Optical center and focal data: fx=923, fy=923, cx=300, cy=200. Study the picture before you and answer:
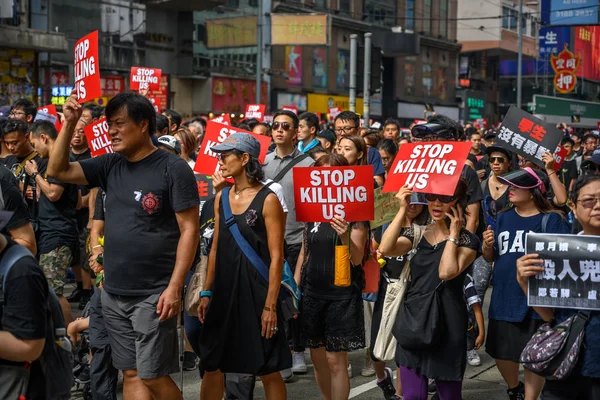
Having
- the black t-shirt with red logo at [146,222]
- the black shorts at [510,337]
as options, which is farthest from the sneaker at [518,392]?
the black t-shirt with red logo at [146,222]

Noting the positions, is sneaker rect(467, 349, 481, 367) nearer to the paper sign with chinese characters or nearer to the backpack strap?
the paper sign with chinese characters

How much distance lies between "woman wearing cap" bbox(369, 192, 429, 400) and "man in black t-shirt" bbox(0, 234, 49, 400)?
8.53 ft

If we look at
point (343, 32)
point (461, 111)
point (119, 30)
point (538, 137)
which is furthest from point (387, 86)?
point (538, 137)

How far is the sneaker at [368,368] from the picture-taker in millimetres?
7391

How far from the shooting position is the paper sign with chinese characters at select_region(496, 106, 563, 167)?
322 inches

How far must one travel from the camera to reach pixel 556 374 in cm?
412

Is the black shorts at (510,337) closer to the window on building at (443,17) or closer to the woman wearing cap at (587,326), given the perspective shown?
the woman wearing cap at (587,326)

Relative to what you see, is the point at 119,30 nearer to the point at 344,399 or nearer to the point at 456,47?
the point at 344,399

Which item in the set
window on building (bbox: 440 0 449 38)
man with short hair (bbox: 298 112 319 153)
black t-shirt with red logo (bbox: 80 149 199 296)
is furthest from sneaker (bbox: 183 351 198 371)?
window on building (bbox: 440 0 449 38)

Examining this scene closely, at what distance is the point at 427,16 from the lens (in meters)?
55.5

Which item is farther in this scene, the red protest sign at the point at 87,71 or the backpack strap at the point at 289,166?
the backpack strap at the point at 289,166

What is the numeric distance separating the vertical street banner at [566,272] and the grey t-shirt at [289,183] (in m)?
2.94

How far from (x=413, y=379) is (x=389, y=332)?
42 centimetres

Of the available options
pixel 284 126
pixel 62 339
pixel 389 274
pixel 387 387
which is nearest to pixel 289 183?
pixel 284 126
